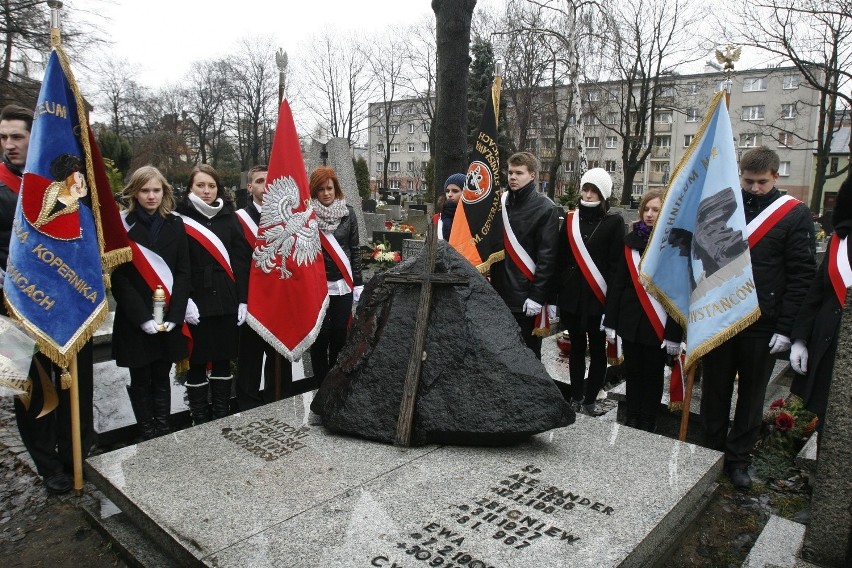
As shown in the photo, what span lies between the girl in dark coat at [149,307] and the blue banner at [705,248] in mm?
3137

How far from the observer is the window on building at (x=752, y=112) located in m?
50.6

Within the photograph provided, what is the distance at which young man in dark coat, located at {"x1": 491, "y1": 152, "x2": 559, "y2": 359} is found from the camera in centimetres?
465

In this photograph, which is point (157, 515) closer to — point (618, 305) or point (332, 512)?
point (332, 512)

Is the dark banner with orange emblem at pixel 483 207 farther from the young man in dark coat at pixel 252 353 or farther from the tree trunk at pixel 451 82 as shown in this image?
the tree trunk at pixel 451 82

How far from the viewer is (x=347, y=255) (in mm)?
4875

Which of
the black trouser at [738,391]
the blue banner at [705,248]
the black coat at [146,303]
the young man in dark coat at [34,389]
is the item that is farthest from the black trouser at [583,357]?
the young man in dark coat at [34,389]

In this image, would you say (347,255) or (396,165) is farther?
(396,165)

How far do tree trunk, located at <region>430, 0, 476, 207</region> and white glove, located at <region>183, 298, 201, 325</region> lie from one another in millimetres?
4368

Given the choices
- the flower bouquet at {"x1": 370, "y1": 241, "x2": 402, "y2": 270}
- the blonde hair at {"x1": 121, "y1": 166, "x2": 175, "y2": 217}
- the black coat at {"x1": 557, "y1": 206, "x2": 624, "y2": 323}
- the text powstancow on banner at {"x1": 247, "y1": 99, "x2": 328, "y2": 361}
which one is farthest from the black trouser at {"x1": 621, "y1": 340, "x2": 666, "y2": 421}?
the flower bouquet at {"x1": 370, "y1": 241, "x2": 402, "y2": 270}

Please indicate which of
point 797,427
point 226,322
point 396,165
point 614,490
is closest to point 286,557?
point 614,490

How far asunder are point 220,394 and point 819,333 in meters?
3.82

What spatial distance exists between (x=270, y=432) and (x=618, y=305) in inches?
99.9

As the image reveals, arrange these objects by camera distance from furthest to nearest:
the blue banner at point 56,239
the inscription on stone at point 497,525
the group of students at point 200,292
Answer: the group of students at point 200,292 < the blue banner at point 56,239 < the inscription on stone at point 497,525

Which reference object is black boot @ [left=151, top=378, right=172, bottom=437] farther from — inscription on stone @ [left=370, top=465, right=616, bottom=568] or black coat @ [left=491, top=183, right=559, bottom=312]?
black coat @ [left=491, top=183, right=559, bottom=312]
